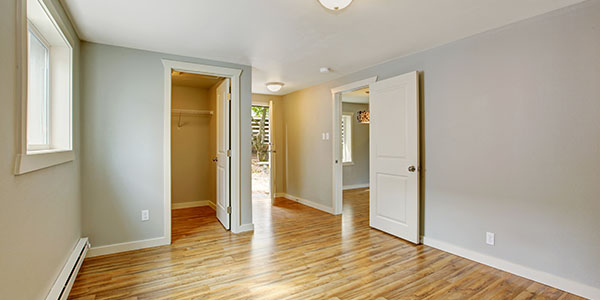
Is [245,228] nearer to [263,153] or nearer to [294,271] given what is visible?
[294,271]

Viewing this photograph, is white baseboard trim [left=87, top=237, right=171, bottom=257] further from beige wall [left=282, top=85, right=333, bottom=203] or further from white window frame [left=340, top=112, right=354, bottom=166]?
white window frame [left=340, top=112, right=354, bottom=166]

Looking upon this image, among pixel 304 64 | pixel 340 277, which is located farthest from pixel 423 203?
pixel 304 64

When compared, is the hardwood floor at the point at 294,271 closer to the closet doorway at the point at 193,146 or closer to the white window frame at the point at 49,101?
the white window frame at the point at 49,101

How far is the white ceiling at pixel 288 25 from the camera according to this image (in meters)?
2.17

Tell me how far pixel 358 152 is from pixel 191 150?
4234 mm

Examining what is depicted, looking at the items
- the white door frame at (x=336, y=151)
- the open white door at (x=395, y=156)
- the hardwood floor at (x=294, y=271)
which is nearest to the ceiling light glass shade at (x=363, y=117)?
the white door frame at (x=336, y=151)

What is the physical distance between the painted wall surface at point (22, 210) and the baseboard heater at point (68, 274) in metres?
0.04

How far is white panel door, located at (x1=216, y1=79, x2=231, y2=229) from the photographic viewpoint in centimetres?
377

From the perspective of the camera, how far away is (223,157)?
156 inches

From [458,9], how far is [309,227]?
3.02 metres

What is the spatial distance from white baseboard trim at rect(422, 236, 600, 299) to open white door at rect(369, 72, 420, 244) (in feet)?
1.25

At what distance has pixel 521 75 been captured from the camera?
2459 millimetres

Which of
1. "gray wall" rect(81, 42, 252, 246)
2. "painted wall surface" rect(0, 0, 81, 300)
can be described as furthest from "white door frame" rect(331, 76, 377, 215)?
"painted wall surface" rect(0, 0, 81, 300)

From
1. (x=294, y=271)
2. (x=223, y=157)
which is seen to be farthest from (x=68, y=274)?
(x=223, y=157)
